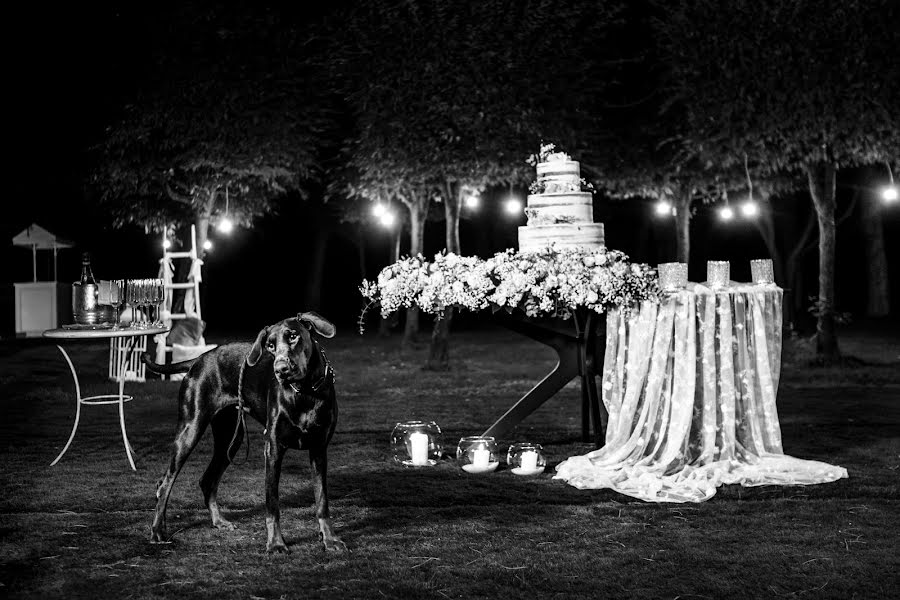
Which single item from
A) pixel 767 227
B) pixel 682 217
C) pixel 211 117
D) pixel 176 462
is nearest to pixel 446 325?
pixel 211 117

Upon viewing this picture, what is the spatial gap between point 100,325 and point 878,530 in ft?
21.9

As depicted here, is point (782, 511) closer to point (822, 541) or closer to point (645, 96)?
point (822, 541)

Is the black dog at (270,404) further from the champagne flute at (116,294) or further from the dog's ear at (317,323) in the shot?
the champagne flute at (116,294)

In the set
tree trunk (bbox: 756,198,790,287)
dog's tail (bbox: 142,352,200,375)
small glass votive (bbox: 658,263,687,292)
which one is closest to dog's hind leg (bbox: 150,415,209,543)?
dog's tail (bbox: 142,352,200,375)

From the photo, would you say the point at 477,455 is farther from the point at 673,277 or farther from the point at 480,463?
the point at 673,277

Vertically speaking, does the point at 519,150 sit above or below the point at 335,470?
above

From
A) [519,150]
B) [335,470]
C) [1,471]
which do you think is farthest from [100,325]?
[519,150]

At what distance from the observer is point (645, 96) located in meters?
22.8

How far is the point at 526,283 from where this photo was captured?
9.48 metres

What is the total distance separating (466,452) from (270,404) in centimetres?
318

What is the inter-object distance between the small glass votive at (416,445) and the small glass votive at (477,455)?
35 centimetres

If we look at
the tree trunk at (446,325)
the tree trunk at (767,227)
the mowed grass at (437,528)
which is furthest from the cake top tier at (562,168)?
the tree trunk at (767,227)

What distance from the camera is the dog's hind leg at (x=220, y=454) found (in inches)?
291

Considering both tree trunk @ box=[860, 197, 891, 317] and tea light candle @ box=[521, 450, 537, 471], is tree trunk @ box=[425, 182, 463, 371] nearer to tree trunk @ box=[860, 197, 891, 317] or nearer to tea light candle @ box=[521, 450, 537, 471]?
tea light candle @ box=[521, 450, 537, 471]
